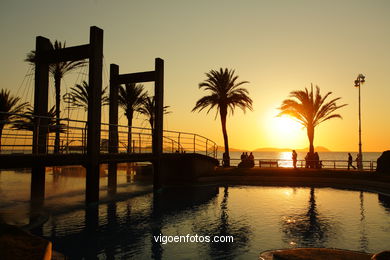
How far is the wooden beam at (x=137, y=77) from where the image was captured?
23.2 metres

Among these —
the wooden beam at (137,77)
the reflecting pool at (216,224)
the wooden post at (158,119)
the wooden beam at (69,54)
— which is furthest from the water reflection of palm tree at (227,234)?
the wooden beam at (137,77)

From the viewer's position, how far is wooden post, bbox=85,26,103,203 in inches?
644

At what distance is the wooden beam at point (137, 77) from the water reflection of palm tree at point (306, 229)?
46.2 feet

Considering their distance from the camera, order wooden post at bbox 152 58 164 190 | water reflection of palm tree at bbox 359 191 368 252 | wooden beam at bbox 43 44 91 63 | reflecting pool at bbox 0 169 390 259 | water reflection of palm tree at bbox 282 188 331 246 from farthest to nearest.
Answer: wooden post at bbox 152 58 164 190 → wooden beam at bbox 43 44 91 63 → water reflection of palm tree at bbox 282 188 331 246 → water reflection of palm tree at bbox 359 191 368 252 → reflecting pool at bbox 0 169 390 259

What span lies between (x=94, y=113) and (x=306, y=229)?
37.6ft

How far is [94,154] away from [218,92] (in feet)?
75.8

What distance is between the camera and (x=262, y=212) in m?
15.2

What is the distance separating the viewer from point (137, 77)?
23.5m

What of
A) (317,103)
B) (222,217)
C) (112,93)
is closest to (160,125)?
(112,93)

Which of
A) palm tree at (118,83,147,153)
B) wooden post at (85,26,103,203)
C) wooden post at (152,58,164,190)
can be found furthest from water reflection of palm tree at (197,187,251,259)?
palm tree at (118,83,147,153)

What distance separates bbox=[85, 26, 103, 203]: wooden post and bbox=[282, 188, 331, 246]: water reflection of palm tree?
982 cm

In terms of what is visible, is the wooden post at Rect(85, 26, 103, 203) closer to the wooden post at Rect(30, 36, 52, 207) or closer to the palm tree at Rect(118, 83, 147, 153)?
the wooden post at Rect(30, 36, 52, 207)

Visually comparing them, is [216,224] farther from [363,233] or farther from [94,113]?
[94,113]

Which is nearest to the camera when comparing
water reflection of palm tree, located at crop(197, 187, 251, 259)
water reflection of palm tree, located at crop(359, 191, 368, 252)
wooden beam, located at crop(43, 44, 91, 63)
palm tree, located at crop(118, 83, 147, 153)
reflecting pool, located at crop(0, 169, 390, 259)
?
water reflection of palm tree, located at crop(197, 187, 251, 259)
